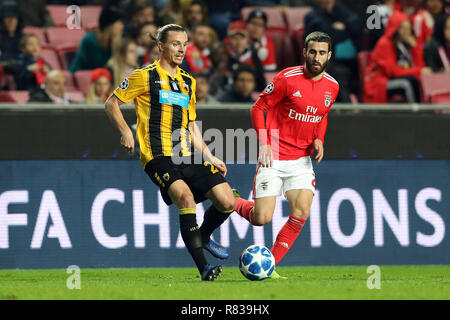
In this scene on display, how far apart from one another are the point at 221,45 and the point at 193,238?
4.84 metres

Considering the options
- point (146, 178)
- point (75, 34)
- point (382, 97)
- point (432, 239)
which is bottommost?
point (432, 239)

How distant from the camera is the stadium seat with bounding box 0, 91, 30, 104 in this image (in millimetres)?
10555

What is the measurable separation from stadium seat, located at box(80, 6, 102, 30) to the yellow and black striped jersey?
544cm

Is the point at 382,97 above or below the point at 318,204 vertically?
above

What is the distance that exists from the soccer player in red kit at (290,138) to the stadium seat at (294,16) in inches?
206

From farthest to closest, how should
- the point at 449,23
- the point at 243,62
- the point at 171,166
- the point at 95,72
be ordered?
the point at 449,23 < the point at 243,62 < the point at 95,72 < the point at 171,166

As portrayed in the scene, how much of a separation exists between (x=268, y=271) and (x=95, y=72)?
427cm

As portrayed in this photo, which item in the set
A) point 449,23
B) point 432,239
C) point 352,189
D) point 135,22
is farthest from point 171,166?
point 449,23

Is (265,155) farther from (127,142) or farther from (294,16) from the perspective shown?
(294,16)

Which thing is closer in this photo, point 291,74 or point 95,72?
point 291,74

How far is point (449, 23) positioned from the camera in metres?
12.7

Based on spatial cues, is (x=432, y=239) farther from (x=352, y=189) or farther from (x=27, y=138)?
(x=27, y=138)

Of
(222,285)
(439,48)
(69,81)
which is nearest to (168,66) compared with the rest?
(222,285)

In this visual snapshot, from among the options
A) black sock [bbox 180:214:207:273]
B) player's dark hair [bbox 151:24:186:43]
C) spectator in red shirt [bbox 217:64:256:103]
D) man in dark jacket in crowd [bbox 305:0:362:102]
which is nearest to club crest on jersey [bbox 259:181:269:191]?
black sock [bbox 180:214:207:273]
